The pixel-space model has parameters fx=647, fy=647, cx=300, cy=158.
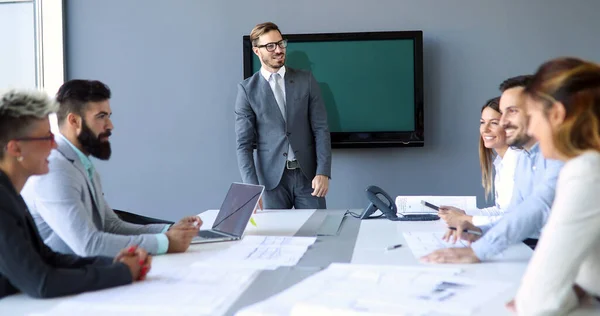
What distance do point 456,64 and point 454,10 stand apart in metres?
0.38

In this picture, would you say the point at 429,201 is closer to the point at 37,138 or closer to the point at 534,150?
the point at 534,150

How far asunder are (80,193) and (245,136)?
70.5 inches

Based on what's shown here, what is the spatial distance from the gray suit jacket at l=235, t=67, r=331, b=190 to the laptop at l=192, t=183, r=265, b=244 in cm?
108

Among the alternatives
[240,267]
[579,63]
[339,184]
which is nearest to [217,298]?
[240,267]

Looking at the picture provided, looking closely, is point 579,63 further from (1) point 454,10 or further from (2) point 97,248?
(1) point 454,10

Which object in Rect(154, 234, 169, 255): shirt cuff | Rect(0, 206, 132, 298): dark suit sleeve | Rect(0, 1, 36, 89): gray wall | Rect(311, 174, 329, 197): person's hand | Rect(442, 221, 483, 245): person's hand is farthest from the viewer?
Rect(0, 1, 36, 89): gray wall

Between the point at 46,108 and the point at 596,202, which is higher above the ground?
the point at 46,108

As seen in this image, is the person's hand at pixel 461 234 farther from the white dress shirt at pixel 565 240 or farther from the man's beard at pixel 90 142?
the man's beard at pixel 90 142

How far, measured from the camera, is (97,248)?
2059 millimetres

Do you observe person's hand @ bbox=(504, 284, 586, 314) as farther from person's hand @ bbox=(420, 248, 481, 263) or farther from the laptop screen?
the laptop screen

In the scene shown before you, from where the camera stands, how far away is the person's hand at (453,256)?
1.98 m

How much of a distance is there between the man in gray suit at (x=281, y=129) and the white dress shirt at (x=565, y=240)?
7.98 ft

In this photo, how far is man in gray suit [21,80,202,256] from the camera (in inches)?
80.9

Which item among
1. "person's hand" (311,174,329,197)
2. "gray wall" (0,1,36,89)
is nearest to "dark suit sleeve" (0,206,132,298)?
"person's hand" (311,174,329,197)
